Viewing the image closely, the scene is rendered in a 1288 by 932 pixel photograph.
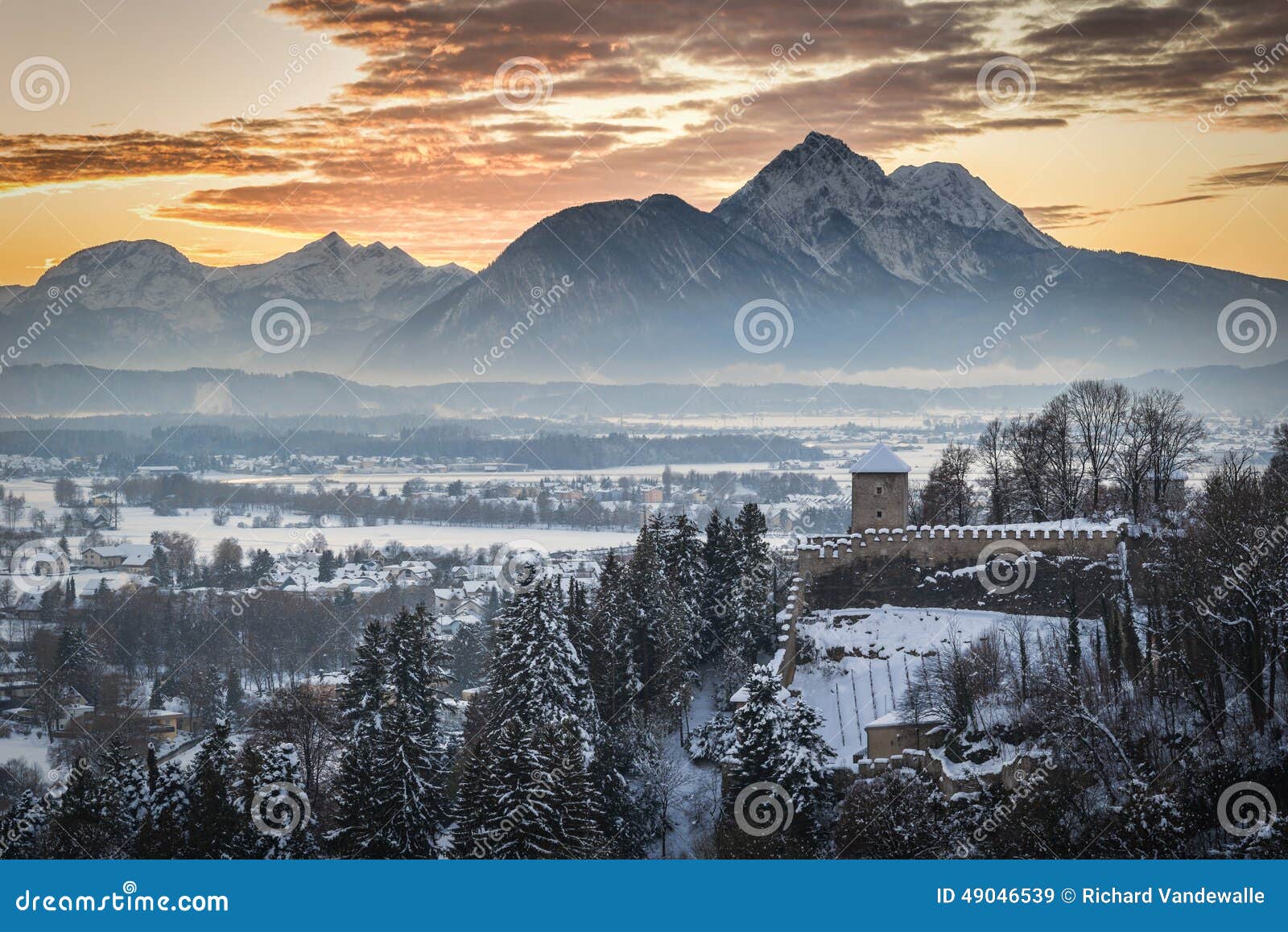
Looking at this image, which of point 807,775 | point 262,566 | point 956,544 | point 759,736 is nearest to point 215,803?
point 759,736

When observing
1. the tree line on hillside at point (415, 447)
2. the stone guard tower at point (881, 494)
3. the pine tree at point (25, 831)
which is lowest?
the pine tree at point (25, 831)

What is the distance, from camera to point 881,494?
39375 millimetres

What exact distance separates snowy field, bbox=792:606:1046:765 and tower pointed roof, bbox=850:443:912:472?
437cm

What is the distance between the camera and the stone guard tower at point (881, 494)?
39.2 metres

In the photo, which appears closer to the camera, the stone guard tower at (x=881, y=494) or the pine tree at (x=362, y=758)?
the pine tree at (x=362, y=758)

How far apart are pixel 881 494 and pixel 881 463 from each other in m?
0.95

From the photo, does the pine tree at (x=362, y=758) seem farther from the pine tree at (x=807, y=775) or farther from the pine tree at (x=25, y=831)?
the pine tree at (x=807, y=775)

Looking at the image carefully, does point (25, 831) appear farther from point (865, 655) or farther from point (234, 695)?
point (234, 695)

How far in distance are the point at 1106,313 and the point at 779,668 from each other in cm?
15427

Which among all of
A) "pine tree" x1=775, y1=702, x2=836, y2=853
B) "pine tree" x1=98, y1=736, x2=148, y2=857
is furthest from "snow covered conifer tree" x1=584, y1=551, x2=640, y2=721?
"pine tree" x1=98, y1=736, x2=148, y2=857

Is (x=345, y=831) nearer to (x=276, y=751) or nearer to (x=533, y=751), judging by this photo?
(x=276, y=751)

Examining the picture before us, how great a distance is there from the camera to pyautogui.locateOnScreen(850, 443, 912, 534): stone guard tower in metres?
39.2

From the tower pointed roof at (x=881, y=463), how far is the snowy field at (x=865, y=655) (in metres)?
4.37

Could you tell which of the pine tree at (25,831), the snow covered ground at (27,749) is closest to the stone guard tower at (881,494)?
the pine tree at (25,831)
